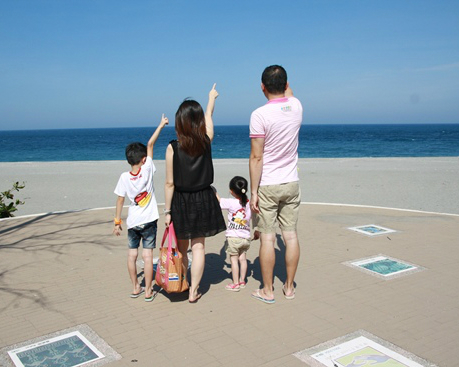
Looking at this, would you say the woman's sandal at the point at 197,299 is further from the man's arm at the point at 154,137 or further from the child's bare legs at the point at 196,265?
the man's arm at the point at 154,137

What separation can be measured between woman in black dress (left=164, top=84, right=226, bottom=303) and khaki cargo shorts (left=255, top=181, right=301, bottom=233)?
405 mm

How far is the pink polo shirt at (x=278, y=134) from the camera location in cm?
404

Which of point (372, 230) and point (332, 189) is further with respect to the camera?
point (332, 189)

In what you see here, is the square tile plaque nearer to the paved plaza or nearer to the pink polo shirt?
the paved plaza

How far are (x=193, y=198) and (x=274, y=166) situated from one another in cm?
80

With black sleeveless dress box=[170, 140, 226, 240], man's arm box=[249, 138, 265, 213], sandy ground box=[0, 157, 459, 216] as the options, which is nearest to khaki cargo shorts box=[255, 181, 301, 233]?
man's arm box=[249, 138, 265, 213]

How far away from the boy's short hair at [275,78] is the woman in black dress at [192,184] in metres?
0.65

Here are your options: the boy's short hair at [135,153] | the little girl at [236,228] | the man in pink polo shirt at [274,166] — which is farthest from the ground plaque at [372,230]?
the boy's short hair at [135,153]

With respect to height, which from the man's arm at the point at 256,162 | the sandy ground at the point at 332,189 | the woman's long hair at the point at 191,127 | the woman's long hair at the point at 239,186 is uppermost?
the woman's long hair at the point at 191,127

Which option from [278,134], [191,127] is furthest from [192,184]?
[278,134]

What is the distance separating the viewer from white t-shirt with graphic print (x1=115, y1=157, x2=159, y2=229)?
4.28 m

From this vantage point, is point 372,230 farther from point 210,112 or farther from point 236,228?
point 210,112

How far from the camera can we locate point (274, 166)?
13.7 feet

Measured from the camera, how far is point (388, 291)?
458 centimetres
